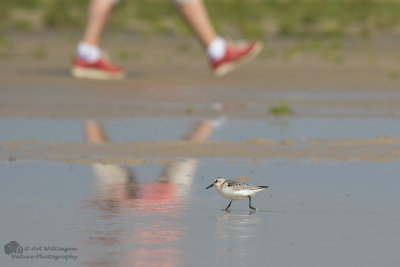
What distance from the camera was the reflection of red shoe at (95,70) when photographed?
728 inches

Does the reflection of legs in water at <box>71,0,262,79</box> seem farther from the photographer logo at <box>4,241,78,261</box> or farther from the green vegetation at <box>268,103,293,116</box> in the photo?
the photographer logo at <box>4,241,78,261</box>

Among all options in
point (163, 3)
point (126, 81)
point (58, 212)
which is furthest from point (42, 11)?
point (58, 212)

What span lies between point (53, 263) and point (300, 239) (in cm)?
144

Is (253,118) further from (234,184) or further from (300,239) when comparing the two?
(300,239)

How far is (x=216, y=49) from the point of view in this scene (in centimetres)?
1708

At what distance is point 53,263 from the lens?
648cm

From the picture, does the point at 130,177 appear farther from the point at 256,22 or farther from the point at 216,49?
the point at 256,22

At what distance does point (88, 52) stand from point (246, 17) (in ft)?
74.8

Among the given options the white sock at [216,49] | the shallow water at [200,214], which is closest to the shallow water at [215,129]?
the shallow water at [200,214]

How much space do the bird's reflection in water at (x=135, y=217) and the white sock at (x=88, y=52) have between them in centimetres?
747

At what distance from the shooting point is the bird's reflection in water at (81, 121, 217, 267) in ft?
21.9

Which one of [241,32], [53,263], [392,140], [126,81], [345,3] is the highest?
[345,3]

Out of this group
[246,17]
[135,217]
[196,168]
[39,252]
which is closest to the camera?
[39,252]

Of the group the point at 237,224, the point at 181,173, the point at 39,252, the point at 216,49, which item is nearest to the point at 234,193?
the point at 237,224
